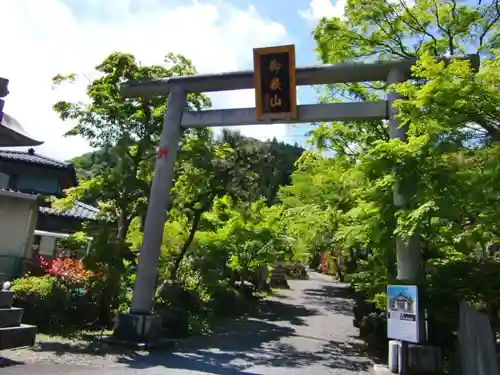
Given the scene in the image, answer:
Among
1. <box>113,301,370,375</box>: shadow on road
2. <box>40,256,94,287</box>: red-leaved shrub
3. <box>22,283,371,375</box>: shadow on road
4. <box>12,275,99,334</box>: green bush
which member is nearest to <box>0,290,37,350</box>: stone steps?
<box>22,283,371,375</box>: shadow on road

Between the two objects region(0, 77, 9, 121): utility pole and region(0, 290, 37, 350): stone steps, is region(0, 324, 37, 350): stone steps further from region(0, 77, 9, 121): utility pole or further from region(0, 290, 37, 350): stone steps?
region(0, 77, 9, 121): utility pole

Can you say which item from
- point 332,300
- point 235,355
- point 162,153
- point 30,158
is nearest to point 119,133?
point 162,153

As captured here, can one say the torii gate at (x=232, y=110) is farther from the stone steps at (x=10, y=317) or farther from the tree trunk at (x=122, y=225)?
the stone steps at (x=10, y=317)

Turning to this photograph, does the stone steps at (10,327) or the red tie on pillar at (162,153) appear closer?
the stone steps at (10,327)

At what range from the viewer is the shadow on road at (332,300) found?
24919 millimetres

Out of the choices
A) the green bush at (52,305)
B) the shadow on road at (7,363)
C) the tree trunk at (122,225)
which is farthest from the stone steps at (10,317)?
the tree trunk at (122,225)

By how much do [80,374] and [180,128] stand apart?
7533mm

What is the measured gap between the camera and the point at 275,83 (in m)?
12.2

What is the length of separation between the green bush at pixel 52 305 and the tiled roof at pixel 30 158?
32.8 ft

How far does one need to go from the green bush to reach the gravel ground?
1983mm

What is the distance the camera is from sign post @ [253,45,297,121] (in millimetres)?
12000

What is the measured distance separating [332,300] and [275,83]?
68.3 feet

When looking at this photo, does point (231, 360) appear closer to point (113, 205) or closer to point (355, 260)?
point (113, 205)

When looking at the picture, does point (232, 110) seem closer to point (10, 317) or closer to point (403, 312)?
point (403, 312)
